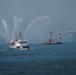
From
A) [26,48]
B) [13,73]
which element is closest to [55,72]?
[13,73]

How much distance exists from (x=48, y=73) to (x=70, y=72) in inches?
159

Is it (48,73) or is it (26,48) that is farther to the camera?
(26,48)

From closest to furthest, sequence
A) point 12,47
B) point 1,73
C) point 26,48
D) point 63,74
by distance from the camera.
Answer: point 63,74 < point 1,73 < point 26,48 < point 12,47

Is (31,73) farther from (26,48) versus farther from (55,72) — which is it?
(26,48)

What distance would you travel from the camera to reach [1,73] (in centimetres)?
7450

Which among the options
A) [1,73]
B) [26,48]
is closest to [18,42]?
[26,48]

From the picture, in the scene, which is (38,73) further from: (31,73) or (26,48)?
(26,48)

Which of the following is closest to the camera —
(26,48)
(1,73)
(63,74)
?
(63,74)

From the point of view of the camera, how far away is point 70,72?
7250cm

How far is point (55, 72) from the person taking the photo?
7388 centimetres

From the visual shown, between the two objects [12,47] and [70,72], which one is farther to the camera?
[12,47]

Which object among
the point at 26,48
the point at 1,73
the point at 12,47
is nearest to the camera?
the point at 1,73

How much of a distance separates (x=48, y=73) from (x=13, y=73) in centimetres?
664

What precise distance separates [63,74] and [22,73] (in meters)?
7.88
